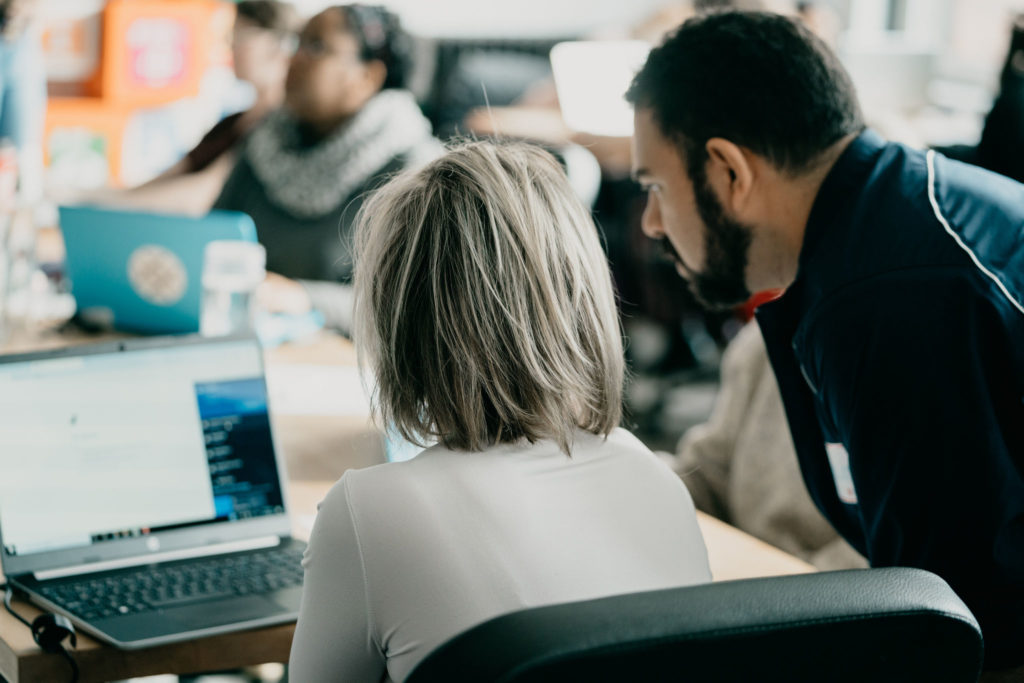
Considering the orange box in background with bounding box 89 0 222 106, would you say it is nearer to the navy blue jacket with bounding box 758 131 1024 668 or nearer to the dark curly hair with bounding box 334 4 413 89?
the dark curly hair with bounding box 334 4 413 89

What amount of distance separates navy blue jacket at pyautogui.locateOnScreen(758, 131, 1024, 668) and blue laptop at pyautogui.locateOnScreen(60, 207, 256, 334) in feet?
3.81

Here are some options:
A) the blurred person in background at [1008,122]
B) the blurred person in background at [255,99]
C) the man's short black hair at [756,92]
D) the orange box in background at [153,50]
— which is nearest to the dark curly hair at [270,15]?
the blurred person in background at [255,99]

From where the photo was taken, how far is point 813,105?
130 centimetres

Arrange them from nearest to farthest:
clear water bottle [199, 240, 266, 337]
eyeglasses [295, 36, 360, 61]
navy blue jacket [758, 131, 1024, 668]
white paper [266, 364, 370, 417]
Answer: navy blue jacket [758, 131, 1024, 668]
white paper [266, 364, 370, 417]
clear water bottle [199, 240, 266, 337]
eyeglasses [295, 36, 360, 61]

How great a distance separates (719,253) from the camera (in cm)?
139

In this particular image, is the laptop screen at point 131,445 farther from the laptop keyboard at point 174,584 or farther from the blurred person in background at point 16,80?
the blurred person in background at point 16,80

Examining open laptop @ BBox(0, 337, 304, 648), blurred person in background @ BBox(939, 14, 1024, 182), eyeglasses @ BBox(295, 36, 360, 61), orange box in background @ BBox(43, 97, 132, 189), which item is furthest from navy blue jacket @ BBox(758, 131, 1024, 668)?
orange box in background @ BBox(43, 97, 132, 189)

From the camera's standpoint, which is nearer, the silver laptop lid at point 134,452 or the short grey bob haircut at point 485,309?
the short grey bob haircut at point 485,309

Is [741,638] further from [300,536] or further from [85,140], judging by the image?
[85,140]

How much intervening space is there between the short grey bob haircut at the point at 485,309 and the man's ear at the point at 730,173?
14.8 inches

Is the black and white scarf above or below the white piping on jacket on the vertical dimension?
below

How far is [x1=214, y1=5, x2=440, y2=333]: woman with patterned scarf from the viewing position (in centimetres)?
266

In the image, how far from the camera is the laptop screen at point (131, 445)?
1198 mm

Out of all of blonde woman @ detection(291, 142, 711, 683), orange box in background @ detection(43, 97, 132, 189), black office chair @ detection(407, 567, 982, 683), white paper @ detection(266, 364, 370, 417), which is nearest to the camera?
black office chair @ detection(407, 567, 982, 683)
